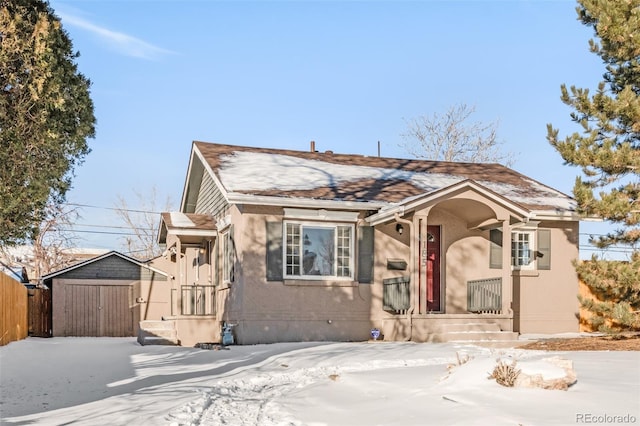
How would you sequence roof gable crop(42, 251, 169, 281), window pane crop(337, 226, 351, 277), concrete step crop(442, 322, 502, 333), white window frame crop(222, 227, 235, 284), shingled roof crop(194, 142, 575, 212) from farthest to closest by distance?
roof gable crop(42, 251, 169, 281) < shingled roof crop(194, 142, 575, 212) < white window frame crop(222, 227, 235, 284) < window pane crop(337, 226, 351, 277) < concrete step crop(442, 322, 502, 333)

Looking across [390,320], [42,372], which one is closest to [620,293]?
[390,320]

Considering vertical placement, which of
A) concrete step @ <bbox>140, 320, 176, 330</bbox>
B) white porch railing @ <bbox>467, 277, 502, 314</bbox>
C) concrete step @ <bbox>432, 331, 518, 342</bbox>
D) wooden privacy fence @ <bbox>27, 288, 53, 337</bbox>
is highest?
white porch railing @ <bbox>467, 277, 502, 314</bbox>

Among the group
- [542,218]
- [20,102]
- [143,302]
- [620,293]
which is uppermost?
[20,102]

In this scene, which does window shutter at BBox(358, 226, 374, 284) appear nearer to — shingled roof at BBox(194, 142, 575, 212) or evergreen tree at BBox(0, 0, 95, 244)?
shingled roof at BBox(194, 142, 575, 212)

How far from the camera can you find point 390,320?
50.3ft

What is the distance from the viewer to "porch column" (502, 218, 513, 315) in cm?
1498

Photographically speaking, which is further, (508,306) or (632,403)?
(508,306)

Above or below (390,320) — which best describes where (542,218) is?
above

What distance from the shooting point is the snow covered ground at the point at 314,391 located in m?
6.43

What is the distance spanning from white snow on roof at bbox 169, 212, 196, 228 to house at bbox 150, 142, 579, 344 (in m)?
0.05

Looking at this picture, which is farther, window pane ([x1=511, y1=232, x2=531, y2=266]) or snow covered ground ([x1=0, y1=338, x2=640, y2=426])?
window pane ([x1=511, y1=232, x2=531, y2=266])

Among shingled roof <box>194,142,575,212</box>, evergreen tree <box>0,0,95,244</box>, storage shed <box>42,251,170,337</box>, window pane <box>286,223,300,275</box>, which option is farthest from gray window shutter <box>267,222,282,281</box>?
storage shed <box>42,251,170,337</box>

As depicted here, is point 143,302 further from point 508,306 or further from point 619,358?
point 619,358

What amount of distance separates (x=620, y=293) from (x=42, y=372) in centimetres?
1115
